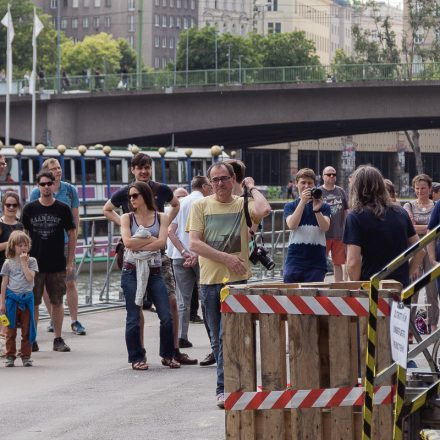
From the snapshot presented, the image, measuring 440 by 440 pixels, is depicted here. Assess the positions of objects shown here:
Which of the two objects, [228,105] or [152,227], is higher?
[228,105]

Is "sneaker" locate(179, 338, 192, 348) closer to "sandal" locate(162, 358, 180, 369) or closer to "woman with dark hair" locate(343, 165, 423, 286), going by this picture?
"sandal" locate(162, 358, 180, 369)

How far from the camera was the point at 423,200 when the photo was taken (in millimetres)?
14703

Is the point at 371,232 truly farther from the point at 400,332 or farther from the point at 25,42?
the point at 25,42

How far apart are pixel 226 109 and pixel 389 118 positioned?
643 cm

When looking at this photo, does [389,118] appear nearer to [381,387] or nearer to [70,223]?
[70,223]

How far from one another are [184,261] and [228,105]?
44.0 metres

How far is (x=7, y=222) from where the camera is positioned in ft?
45.9

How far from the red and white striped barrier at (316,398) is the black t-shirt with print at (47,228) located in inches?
245

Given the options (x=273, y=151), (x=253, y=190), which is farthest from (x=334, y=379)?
(x=273, y=151)

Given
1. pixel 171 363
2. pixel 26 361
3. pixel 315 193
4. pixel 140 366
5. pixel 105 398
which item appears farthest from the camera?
pixel 26 361

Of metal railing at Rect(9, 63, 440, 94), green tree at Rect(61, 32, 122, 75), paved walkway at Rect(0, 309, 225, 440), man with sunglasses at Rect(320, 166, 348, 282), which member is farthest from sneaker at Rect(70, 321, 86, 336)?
green tree at Rect(61, 32, 122, 75)

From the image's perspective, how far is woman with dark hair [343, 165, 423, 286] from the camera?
9.91 metres

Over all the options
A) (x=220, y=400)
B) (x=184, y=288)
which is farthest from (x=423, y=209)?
(x=220, y=400)

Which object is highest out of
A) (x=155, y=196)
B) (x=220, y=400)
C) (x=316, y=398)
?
(x=155, y=196)
